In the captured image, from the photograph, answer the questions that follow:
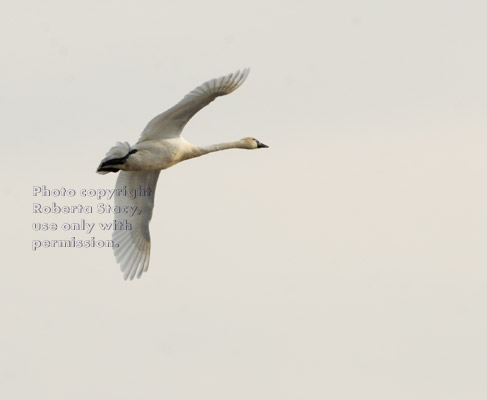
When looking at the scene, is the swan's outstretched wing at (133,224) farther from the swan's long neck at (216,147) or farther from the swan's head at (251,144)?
the swan's head at (251,144)

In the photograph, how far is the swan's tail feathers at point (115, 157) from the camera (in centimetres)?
2641

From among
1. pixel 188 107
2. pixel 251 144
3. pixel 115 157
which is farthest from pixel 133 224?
pixel 188 107

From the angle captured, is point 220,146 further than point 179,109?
Yes

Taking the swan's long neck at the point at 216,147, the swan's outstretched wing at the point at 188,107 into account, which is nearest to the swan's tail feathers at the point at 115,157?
the swan's outstretched wing at the point at 188,107

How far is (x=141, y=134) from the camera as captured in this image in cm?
2706

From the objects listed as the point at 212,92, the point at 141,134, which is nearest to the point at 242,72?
the point at 212,92

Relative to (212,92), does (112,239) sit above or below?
below

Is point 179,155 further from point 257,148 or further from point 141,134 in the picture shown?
point 257,148

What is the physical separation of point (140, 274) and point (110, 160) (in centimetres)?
393

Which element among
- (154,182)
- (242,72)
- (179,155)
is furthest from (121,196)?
(242,72)

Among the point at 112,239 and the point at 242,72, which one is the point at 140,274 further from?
the point at 242,72

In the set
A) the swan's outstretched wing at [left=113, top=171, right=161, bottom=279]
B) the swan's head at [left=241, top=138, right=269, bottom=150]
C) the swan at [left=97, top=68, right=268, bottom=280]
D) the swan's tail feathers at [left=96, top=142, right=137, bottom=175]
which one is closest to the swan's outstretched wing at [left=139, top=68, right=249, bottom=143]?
the swan at [left=97, top=68, right=268, bottom=280]

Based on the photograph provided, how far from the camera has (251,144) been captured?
29.9 m

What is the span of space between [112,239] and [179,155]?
142 inches
